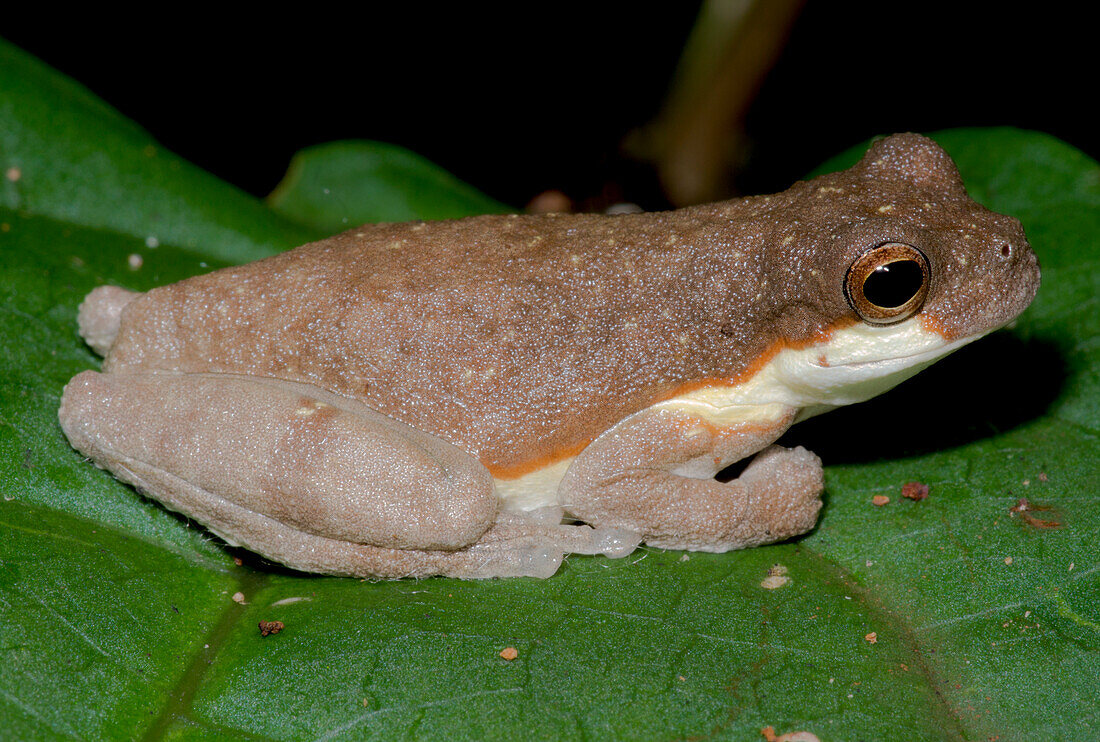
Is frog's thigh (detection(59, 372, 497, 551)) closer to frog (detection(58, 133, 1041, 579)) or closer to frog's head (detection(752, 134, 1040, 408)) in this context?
frog (detection(58, 133, 1041, 579))

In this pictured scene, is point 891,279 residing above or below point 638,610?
above

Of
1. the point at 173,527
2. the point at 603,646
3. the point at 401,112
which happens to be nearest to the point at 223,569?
the point at 173,527

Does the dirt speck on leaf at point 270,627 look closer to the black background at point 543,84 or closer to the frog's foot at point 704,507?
→ the frog's foot at point 704,507

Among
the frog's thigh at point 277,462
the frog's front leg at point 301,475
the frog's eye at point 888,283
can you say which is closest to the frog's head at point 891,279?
the frog's eye at point 888,283

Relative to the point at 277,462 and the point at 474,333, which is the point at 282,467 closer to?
the point at 277,462

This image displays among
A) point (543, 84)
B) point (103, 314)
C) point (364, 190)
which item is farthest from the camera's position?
point (543, 84)

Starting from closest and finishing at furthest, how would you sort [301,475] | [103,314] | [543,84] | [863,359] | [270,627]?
[270,627] < [301,475] < [863,359] < [103,314] < [543,84]

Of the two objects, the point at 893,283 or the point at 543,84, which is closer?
the point at 893,283

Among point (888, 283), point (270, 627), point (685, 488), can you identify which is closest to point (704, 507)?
point (685, 488)

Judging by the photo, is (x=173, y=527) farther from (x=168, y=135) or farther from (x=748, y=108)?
(x=168, y=135)
